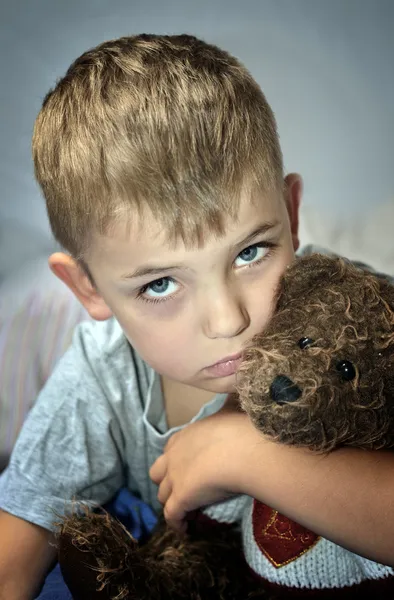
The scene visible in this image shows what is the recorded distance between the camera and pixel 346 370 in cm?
56

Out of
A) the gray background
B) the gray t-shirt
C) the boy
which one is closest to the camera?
the boy

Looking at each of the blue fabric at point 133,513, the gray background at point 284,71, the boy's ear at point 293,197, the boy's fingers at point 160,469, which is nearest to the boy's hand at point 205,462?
the boy's fingers at point 160,469

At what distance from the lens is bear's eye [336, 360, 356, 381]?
0.56 metres

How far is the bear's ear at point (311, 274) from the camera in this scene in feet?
2.07

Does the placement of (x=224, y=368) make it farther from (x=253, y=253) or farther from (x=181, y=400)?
(x=181, y=400)

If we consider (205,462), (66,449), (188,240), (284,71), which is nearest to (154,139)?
(188,240)

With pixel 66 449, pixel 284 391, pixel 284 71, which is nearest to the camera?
pixel 284 391

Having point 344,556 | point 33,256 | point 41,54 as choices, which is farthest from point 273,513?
point 41,54

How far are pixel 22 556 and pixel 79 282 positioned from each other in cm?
32

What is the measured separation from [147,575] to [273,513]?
0.48 feet

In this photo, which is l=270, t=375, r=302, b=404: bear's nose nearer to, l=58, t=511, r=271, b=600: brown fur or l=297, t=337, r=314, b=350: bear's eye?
l=297, t=337, r=314, b=350: bear's eye

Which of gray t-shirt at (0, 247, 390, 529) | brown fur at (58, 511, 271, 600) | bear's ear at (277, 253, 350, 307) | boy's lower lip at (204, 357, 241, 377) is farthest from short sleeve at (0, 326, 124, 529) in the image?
bear's ear at (277, 253, 350, 307)

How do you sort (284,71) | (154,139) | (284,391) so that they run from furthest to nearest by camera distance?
(284,71) → (154,139) → (284,391)

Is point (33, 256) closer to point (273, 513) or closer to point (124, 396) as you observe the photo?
point (124, 396)
